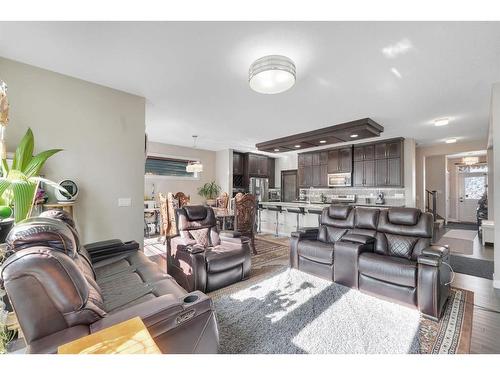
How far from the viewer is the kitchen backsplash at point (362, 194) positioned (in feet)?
19.5

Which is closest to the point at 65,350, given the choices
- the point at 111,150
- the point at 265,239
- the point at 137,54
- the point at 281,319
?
the point at 281,319

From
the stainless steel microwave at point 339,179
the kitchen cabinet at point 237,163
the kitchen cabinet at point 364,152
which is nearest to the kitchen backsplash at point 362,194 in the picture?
the stainless steel microwave at point 339,179

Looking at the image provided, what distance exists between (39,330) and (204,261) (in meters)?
1.69

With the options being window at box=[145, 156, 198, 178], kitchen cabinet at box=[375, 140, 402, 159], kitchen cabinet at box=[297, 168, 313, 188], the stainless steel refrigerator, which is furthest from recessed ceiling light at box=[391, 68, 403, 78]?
window at box=[145, 156, 198, 178]

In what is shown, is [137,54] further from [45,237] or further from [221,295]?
[221,295]

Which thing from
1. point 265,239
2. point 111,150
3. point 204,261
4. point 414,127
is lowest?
point 265,239

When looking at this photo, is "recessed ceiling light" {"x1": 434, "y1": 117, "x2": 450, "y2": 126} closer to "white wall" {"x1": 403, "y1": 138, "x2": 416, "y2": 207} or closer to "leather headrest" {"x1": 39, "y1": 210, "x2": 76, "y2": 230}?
"white wall" {"x1": 403, "y1": 138, "x2": 416, "y2": 207}

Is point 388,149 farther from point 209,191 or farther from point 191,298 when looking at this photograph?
point 191,298

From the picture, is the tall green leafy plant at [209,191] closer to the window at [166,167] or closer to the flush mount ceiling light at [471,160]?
the window at [166,167]

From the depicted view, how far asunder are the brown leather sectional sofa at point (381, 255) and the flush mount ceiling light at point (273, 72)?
212 centimetres

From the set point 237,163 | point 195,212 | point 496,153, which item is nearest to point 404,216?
point 496,153

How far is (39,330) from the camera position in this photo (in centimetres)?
100
